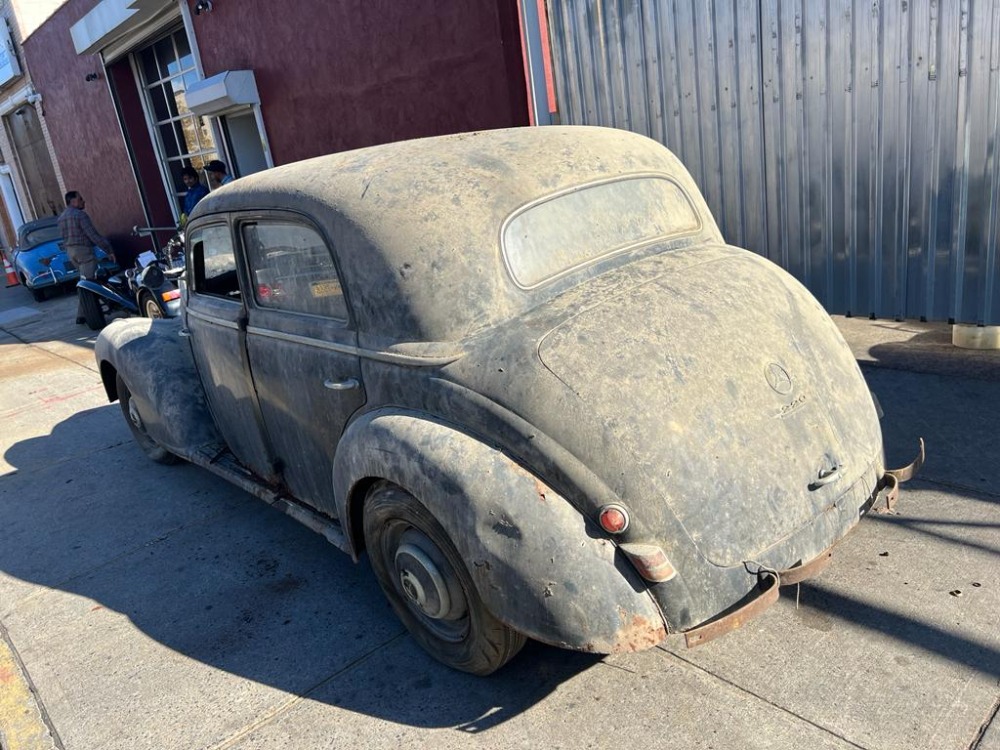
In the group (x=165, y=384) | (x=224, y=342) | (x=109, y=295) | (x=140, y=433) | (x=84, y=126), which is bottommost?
(x=140, y=433)

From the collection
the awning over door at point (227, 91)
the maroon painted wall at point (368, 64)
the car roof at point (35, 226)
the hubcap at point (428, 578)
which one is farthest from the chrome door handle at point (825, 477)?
the car roof at point (35, 226)

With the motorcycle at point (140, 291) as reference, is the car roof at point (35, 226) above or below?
above

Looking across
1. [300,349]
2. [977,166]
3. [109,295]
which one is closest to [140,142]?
[109,295]

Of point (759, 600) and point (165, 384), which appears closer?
point (759, 600)

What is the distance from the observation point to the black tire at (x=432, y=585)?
8.58ft

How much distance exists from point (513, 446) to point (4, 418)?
6.67 metres

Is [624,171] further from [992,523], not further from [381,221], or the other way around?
[992,523]

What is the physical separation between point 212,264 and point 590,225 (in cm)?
236

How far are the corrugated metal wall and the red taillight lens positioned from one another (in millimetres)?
4083

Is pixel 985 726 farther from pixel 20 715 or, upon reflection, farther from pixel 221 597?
pixel 20 715

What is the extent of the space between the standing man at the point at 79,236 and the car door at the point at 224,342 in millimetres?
8777

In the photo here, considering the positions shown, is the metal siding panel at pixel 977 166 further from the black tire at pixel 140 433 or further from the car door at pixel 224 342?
the black tire at pixel 140 433

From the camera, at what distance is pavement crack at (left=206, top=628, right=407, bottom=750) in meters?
2.72

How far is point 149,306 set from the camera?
9594mm
